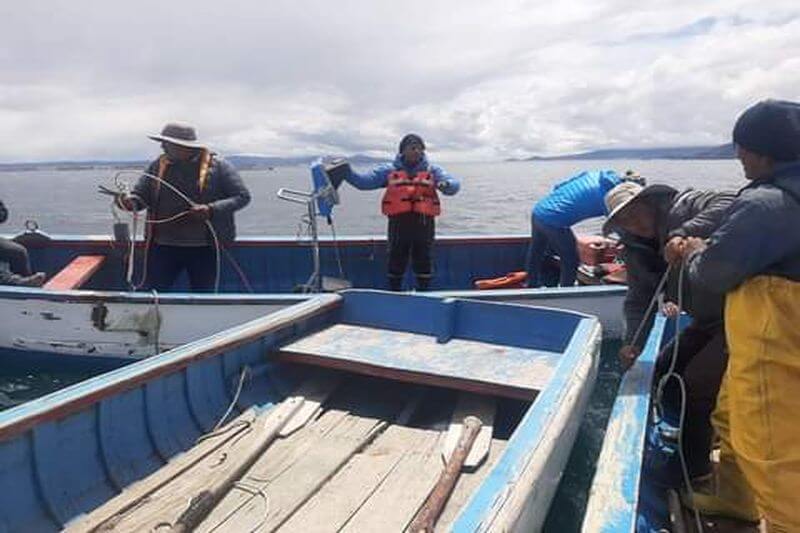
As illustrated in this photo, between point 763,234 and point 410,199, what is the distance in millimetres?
4797

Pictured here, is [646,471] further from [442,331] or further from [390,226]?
[390,226]

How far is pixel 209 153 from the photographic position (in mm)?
6148

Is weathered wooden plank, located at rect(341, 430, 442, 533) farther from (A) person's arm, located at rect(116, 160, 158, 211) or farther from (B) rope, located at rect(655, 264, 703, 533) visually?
(A) person's arm, located at rect(116, 160, 158, 211)

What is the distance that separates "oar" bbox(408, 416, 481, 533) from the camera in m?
2.88

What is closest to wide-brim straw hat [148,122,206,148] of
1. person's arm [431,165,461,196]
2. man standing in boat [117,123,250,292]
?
man standing in boat [117,123,250,292]

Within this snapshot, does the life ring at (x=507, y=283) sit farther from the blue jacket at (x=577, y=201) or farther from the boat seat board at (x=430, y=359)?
the boat seat board at (x=430, y=359)

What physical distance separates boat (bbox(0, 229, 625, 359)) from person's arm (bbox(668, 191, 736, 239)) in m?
2.91

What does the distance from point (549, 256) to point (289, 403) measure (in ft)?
16.4

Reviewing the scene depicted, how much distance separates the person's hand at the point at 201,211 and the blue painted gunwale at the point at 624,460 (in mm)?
3911

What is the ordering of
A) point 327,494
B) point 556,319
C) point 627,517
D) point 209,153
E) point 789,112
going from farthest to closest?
point 209,153
point 556,319
point 327,494
point 789,112
point 627,517

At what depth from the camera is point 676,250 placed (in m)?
2.76

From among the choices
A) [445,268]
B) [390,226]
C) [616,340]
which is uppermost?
[390,226]

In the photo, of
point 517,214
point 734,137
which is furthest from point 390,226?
point 517,214

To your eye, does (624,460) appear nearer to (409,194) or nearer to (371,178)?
(409,194)
